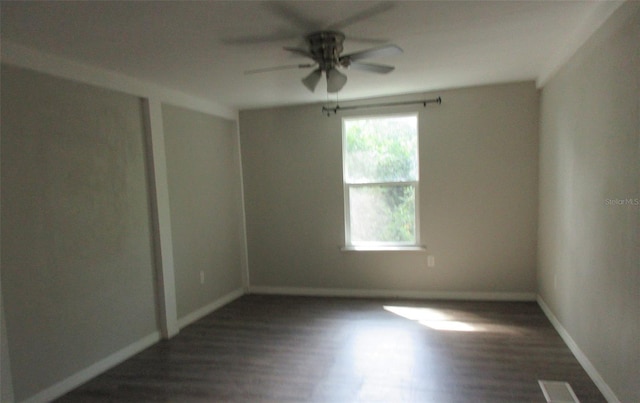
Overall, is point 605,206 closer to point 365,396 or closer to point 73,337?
point 365,396

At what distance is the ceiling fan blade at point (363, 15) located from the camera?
1981 mm

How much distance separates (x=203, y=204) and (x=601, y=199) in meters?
3.63

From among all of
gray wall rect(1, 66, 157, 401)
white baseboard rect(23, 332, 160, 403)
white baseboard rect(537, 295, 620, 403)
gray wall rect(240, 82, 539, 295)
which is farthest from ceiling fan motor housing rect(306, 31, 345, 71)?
white baseboard rect(23, 332, 160, 403)

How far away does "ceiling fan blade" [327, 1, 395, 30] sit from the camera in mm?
1981

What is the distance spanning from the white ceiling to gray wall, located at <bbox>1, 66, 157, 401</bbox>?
14.4 inches

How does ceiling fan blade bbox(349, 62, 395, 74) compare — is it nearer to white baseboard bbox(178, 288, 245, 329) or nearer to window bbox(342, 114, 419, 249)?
window bbox(342, 114, 419, 249)

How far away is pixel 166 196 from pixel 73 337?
140cm

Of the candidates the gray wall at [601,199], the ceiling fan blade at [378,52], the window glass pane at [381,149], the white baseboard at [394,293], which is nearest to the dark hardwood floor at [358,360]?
the white baseboard at [394,293]

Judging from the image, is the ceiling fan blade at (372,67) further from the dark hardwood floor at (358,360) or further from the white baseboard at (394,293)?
the white baseboard at (394,293)

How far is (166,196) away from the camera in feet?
11.5

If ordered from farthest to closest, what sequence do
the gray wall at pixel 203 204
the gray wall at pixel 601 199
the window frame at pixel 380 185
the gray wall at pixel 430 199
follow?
the window frame at pixel 380 185 < the gray wall at pixel 430 199 < the gray wall at pixel 203 204 < the gray wall at pixel 601 199

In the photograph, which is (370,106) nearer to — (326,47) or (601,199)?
(326,47)

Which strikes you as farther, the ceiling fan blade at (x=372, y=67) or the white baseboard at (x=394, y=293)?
the white baseboard at (x=394, y=293)

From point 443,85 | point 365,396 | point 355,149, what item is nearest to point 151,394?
point 365,396
